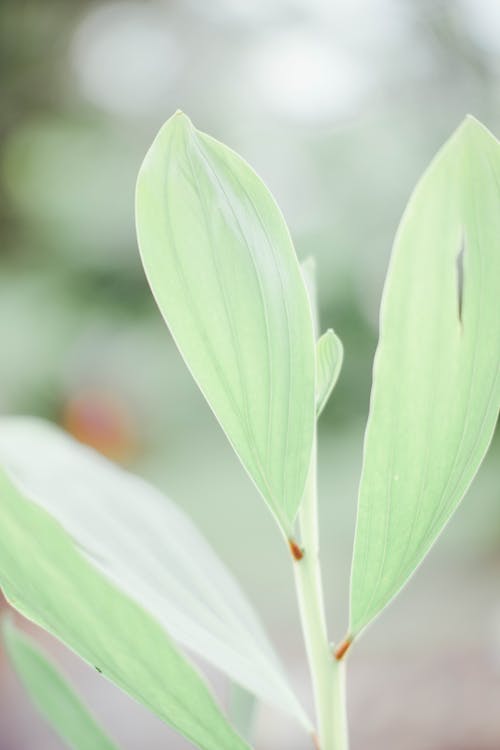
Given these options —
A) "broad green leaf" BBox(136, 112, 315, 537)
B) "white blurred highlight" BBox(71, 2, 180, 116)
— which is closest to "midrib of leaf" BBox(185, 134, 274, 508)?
"broad green leaf" BBox(136, 112, 315, 537)

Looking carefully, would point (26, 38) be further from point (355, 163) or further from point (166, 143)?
point (166, 143)

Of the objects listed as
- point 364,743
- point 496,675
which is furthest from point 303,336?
point 496,675

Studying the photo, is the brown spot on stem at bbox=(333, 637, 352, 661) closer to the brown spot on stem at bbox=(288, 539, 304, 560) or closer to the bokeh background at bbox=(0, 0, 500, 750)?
the brown spot on stem at bbox=(288, 539, 304, 560)

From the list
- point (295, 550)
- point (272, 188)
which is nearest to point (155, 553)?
point (295, 550)

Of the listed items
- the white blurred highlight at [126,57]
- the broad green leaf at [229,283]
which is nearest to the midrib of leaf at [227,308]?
the broad green leaf at [229,283]

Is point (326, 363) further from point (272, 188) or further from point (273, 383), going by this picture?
point (272, 188)

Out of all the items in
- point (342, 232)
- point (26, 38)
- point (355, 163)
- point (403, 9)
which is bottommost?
point (342, 232)

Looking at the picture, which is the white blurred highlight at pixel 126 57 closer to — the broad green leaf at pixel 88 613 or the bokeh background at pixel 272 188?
the bokeh background at pixel 272 188
